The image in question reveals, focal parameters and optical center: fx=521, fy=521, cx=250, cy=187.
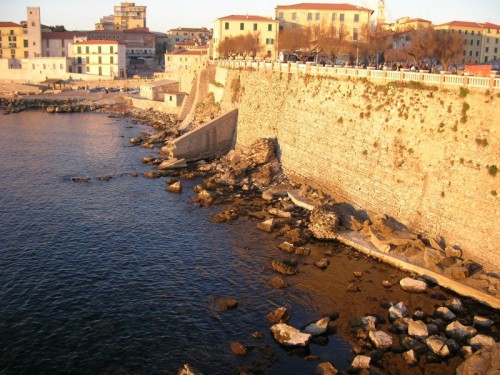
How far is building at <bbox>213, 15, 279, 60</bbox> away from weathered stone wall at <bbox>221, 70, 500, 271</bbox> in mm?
32338

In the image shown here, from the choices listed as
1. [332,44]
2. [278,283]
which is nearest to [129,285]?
[278,283]

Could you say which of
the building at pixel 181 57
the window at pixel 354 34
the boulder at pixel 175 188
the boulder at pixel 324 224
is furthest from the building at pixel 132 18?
the boulder at pixel 324 224

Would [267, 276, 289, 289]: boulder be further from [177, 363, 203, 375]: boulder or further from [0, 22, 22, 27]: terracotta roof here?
[0, 22, 22, 27]: terracotta roof

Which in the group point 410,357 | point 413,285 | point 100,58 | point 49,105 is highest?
point 100,58

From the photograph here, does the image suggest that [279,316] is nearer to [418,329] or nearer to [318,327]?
[318,327]

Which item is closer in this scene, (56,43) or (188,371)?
(188,371)

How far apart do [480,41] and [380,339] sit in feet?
233

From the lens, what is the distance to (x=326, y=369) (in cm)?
2158

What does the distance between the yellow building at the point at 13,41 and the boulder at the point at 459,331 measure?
439 ft

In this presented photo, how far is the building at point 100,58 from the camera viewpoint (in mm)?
124188

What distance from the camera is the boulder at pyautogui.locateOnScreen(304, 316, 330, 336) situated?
24.5 m

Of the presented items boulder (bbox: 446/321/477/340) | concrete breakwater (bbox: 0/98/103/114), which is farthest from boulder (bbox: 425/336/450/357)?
concrete breakwater (bbox: 0/98/103/114)

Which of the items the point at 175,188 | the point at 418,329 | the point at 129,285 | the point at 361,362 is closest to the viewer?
the point at 361,362

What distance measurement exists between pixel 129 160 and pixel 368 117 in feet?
94.2
